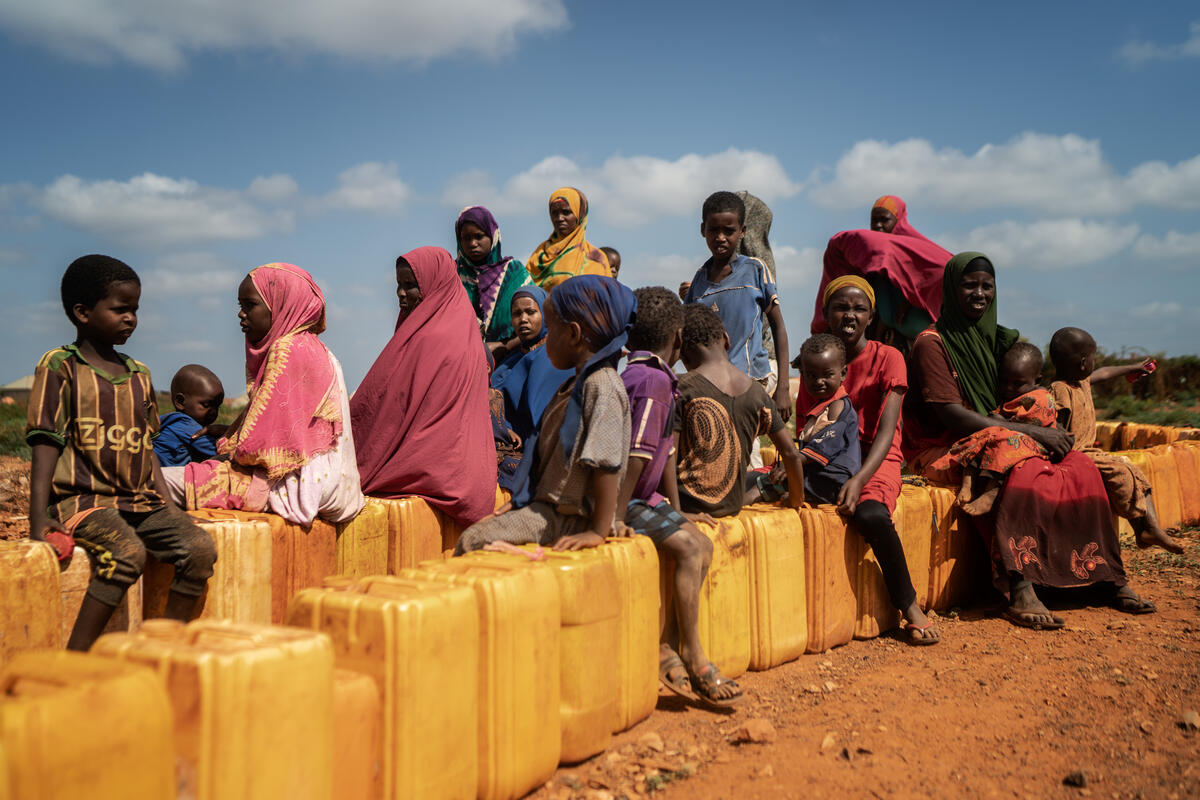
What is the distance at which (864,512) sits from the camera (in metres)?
4.62

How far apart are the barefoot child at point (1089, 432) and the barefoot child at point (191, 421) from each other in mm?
5366

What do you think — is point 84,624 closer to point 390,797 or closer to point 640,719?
point 390,797

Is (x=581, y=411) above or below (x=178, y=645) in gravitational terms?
A: above

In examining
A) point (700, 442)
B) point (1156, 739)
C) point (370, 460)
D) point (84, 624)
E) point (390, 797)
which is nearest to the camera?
point (390, 797)

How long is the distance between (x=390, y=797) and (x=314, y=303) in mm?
2715

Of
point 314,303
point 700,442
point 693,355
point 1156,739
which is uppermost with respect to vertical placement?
point 314,303

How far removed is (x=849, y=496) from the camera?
461 cm

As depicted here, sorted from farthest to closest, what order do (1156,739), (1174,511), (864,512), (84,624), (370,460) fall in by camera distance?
(1174,511) < (370,460) < (864,512) < (1156,739) < (84,624)

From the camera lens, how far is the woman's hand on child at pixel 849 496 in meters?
4.60

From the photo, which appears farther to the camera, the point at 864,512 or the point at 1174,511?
the point at 1174,511

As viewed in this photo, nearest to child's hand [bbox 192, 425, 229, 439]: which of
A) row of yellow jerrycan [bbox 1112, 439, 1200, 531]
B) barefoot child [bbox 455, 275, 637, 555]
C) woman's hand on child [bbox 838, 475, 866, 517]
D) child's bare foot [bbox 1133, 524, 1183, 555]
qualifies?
barefoot child [bbox 455, 275, 637, 555]

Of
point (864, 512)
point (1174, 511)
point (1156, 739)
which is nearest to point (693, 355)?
point (864, 512)

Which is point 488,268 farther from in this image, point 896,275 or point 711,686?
point 711,686

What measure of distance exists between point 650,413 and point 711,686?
1.12m
